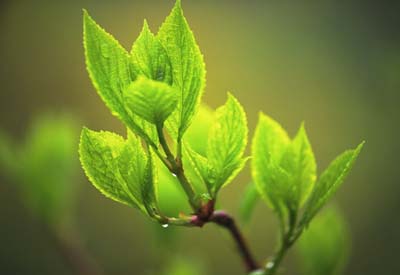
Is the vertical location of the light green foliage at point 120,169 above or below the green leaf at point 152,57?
below

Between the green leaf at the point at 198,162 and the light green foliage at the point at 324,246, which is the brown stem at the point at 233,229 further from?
the light green foliage at the point at 324,246

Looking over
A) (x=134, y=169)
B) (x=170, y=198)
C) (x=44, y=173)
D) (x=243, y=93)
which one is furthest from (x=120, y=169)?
(x=243, y=93)

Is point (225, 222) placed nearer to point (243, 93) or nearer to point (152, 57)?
point (152, 57)

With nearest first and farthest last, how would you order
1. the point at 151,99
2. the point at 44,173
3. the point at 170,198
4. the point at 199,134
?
the point at 151,99 → the point at 199,134 → the point at 170,198 → the point at 44,173

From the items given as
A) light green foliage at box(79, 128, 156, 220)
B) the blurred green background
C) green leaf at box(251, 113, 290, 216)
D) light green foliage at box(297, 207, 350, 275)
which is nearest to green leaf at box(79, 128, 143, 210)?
light green foliage at box(79, 128, 156, 220)

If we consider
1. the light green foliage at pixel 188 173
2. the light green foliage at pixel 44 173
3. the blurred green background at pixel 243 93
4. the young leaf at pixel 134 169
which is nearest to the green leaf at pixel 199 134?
the light green foliage at pixel 188 173

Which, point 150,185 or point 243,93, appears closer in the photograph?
point 150,185

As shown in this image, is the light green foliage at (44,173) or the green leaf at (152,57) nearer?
the green leaf at (152,57)
